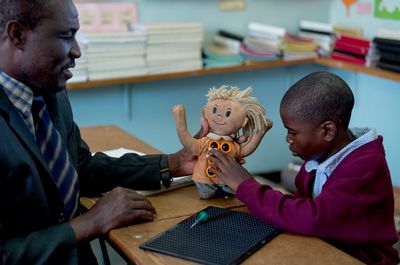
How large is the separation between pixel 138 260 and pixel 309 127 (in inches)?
21.6

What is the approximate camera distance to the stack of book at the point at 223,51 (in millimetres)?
3299

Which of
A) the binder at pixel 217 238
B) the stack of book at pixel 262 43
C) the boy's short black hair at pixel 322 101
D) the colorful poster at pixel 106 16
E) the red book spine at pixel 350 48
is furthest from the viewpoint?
the stack of book at pixel 262 43

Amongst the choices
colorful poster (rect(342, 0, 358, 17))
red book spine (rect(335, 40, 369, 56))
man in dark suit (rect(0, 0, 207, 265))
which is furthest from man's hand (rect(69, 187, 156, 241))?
colorful poster (rect(342, 0, 358, 17))

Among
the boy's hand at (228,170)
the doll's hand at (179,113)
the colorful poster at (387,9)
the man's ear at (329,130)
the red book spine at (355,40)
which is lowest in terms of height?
the boy's hand at (228,170)

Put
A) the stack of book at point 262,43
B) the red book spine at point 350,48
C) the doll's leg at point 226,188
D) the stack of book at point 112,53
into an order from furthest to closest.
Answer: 1. the stack of book at point 262,43
2. the red book spine at point 350,48
3. the stack of book at point 112,53
4. the doll's leg at point 226,188

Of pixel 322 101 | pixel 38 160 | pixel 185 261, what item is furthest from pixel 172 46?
pixel 185 261

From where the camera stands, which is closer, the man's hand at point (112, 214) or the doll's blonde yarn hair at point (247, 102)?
the man's hand at point (112, 214)

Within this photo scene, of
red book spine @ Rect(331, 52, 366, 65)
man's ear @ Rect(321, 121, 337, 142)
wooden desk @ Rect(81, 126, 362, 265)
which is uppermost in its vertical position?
man's ear @ Rect(321, 121, 337, 142)

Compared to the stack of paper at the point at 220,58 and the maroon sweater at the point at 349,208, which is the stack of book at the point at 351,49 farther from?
the maroon sweater at the point at 349,208

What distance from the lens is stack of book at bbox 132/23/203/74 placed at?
3.10m

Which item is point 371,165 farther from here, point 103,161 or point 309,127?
point 103,161

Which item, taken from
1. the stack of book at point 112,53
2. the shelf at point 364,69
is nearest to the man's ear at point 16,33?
the stack of book at point 112,53

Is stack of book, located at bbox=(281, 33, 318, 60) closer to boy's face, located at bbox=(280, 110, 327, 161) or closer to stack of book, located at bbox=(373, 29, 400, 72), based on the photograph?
stack of book, located at bbox=(373, 29, 400, 72)

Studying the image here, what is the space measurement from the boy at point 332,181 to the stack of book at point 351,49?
1.86 metres
